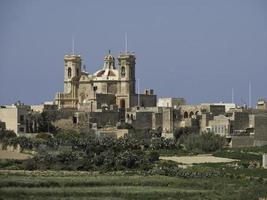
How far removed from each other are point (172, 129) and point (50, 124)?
28.8 ft

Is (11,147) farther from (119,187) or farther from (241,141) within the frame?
(119,187)

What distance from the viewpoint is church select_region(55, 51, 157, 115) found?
86938 millimetres

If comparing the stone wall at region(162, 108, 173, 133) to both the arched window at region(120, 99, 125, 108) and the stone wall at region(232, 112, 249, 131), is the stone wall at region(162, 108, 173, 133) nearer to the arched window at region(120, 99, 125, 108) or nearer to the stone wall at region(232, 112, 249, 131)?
the stone wall at region(232, 112, 249, 131)

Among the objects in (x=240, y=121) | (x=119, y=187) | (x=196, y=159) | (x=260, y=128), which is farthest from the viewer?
(x=240, y=121)

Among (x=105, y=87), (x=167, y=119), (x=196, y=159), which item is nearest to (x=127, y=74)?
(x=105, y=87)

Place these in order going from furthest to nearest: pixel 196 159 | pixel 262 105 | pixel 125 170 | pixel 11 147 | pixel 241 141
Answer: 1. pixel 262 105
2. pixel 241 141
3. pixel 11 147
4. pixel 196 159
5. pixel 125 170

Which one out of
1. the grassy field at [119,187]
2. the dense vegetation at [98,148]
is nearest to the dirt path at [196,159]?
the dense vegetation at [98,148]

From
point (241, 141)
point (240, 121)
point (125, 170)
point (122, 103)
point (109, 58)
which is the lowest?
point (125, 170)

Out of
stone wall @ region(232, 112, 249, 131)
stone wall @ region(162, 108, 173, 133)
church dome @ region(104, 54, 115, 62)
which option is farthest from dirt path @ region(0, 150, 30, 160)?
church dome @ region(104, 54, 115, 62)

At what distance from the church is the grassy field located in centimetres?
3503

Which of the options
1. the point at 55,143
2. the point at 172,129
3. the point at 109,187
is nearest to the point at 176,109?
the point at 172,129

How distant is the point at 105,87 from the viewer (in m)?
88.1

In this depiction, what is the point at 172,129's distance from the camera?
262ft

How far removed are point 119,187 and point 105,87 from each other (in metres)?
43.4
